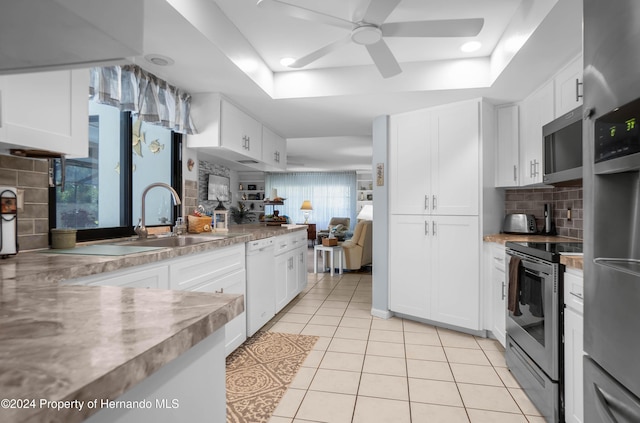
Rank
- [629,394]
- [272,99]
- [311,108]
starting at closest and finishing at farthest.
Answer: [629,394] → [272,99] → [311,108]

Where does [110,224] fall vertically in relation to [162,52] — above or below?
below

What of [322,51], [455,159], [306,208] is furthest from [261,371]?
[306,208]

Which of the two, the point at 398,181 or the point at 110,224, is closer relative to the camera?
the point at 110,224

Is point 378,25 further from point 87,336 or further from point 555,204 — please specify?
point 555,204

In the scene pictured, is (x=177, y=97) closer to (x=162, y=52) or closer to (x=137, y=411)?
(x=162, y=52)

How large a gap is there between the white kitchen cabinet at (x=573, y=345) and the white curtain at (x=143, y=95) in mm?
2816

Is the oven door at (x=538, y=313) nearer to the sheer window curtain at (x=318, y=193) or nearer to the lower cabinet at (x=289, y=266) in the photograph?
the lower cabinet at (x=289, y=266)

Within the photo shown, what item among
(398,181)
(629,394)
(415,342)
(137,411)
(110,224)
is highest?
(398,181)

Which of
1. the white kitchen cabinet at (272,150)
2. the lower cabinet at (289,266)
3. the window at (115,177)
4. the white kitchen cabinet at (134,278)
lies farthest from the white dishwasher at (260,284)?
the white kitchen cabinet at (272,150)

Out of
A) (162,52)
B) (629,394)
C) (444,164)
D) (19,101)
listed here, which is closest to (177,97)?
(162,52)

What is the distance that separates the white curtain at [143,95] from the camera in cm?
218

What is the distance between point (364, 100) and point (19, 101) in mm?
2463

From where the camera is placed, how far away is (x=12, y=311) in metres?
0.70

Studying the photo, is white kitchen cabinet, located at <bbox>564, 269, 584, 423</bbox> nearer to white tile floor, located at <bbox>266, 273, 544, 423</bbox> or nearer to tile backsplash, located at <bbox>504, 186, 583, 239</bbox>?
white tile floor, located at <bbox>266, 273, 544, 423</bbox>
